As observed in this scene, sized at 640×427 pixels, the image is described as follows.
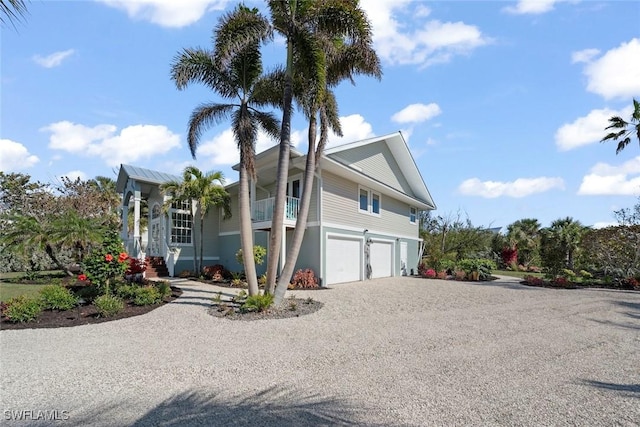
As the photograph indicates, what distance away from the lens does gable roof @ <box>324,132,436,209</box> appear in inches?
701

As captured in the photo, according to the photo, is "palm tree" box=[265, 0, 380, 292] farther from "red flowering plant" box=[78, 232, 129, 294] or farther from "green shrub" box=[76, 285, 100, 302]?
"green shrub" box=[76, 285, 100, 302]

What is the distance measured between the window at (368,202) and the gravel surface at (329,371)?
9685mm

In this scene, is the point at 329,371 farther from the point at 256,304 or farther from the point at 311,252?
the point at 311,252

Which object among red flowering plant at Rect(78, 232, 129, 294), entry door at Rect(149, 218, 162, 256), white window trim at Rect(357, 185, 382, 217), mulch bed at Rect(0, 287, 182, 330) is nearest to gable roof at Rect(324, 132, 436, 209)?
white window trim at Rect(357, 185, 382, 217)

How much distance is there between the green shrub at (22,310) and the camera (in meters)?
8.12

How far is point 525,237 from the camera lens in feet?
110

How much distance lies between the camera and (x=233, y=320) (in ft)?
28.2

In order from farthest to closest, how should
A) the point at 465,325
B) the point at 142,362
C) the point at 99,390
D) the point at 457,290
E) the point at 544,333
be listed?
the point at 457,290, the point at 465,325, the point at 544,333, the point at 142,362, the point at 99,390

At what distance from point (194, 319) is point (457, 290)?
34.7 ft

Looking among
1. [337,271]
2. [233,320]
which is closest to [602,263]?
[337,271]

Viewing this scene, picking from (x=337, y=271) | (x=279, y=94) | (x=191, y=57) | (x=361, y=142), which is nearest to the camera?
(x=191, y=57)

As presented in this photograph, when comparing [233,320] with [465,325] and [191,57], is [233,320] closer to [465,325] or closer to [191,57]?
[465,325]

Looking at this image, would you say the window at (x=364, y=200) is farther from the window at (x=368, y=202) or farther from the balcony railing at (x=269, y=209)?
the balcony railing at (x=269, y=209)

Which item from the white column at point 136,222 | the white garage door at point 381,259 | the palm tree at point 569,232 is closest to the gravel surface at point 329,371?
the white garage door at point 381,259
